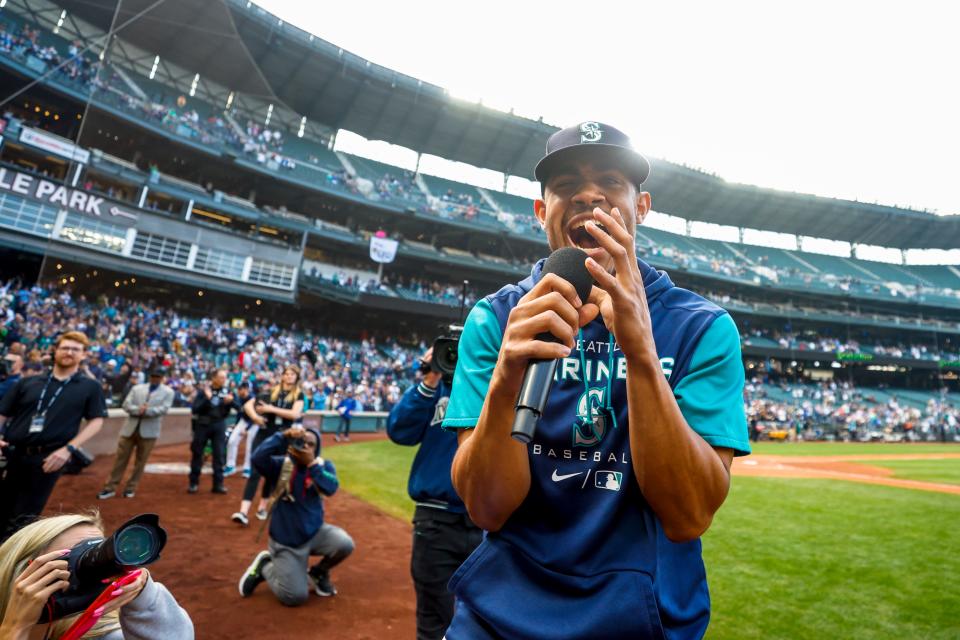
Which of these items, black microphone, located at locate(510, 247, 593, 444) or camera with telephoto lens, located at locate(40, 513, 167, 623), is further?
camera with telephoto lens, located at locate(40, 513, 167, 623)

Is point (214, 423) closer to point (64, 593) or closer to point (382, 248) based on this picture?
point (64, 593)

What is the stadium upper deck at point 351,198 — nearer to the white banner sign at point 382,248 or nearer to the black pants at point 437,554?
the white banner sign at point 382,248

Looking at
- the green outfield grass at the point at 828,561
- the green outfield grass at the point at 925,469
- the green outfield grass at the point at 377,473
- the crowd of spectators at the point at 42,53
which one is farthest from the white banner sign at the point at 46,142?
the green outfield grass at the point at 925,469

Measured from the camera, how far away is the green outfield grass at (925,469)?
46.0 ft

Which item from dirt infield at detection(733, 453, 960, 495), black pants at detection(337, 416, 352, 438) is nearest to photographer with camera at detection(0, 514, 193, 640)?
dirt infield at detection(733, 453, 960, 495)

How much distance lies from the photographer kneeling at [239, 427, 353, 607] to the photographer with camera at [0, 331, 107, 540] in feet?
7.23

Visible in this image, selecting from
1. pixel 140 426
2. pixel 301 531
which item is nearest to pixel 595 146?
pixel 301 531

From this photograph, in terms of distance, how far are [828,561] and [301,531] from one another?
21.9ft

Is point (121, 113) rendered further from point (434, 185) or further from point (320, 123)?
point (434, 185)

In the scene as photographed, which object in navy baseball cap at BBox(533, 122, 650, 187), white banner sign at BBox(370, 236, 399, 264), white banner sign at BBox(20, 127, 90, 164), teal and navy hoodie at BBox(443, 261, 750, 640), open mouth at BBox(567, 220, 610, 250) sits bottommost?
teal and navy hoodie at BBox(443, 261, 750, 640)

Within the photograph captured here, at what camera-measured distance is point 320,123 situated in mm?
42219

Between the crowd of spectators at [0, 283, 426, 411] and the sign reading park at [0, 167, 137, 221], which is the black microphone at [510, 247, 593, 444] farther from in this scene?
the sign reading park at [0, 167, 137, 221]

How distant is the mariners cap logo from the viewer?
55.7 inches

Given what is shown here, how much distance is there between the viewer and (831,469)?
634 inches
